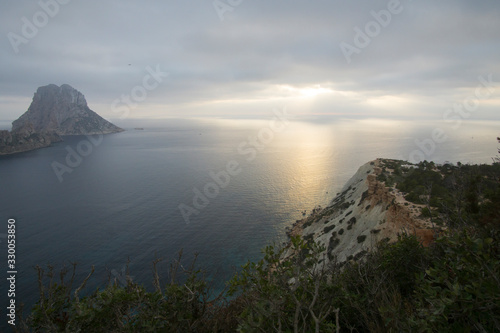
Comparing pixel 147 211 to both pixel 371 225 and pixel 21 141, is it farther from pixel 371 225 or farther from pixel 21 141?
pixel 21 141

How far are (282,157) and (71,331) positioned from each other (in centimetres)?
12953

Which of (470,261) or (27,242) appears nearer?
(470,261)

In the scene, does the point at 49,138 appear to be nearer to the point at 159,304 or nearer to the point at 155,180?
the point at 155,180

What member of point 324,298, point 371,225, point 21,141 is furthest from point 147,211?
point 21,141

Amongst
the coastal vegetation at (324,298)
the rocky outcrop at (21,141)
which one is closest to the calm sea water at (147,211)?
the coastal vegetation at (324,298)

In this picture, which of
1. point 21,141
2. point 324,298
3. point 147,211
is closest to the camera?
point 324,298

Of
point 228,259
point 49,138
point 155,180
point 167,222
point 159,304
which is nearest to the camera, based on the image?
point 159,304

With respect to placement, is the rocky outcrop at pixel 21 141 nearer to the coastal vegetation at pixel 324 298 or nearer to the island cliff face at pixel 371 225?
the island cliff face at pixel 371 225

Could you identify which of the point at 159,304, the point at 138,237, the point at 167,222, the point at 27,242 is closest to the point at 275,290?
the point at 159,304

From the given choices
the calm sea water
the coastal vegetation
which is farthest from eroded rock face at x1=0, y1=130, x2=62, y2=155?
the coastal vegetation

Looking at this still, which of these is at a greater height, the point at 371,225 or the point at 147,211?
the point at 371,225

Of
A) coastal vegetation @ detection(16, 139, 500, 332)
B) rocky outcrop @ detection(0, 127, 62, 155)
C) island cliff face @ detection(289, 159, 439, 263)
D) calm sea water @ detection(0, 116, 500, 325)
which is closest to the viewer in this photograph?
coastal vegetation @ detection(16, 139, 500, 332)

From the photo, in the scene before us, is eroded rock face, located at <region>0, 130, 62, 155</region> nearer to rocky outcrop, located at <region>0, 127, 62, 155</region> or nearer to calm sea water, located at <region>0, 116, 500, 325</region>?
rocky outcrop, located at <region>0, 127, 62, 155</region>

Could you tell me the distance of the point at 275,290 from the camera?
7270 millimetres
